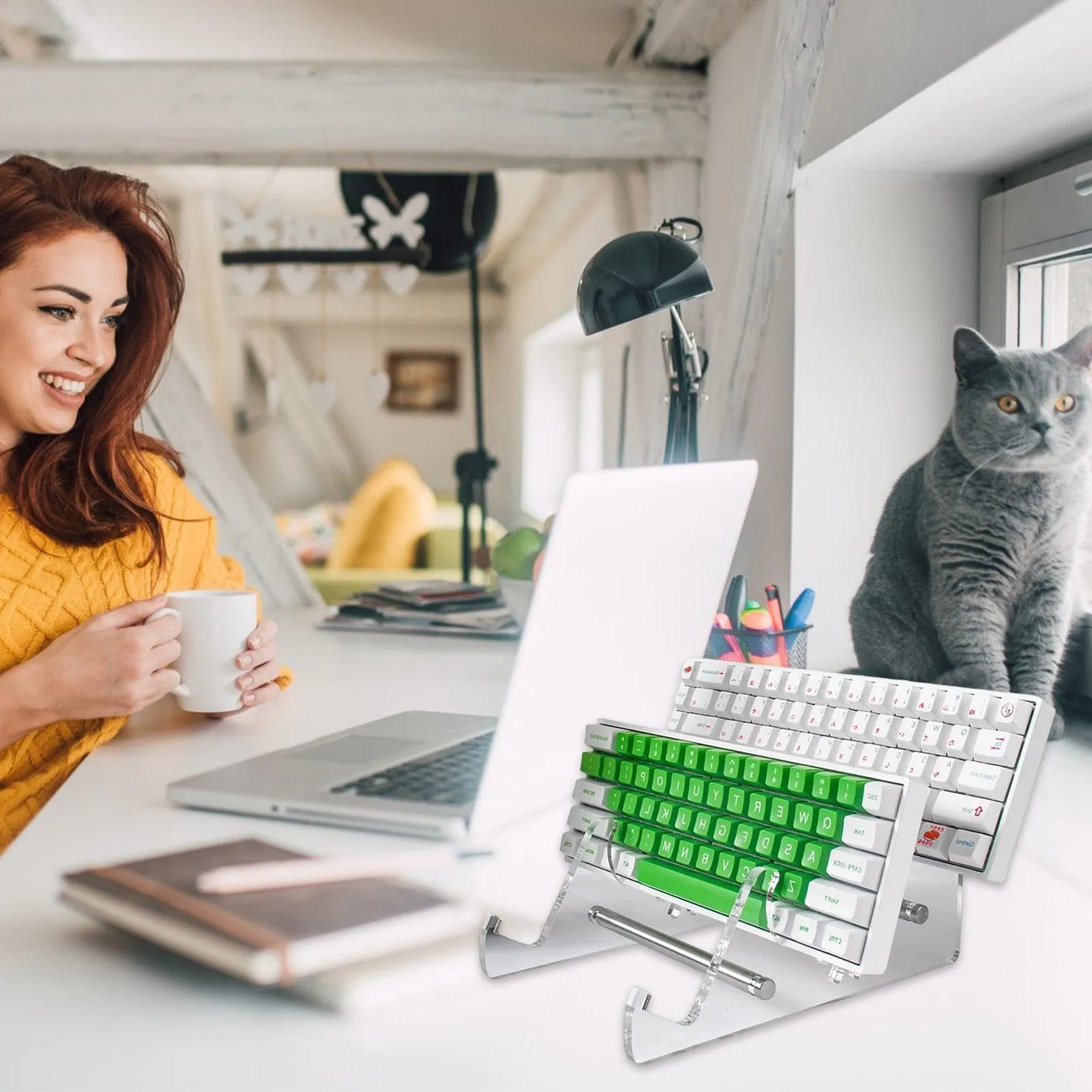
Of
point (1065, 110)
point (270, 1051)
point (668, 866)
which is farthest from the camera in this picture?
point (1065, 110)

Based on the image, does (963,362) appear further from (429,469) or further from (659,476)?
(429,469)

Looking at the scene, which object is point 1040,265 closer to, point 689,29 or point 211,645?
point 689,29

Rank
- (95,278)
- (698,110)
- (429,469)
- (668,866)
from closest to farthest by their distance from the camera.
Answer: (668,866) < (95,278) < (698,110) < (429,469)

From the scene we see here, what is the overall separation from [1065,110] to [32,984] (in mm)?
1147

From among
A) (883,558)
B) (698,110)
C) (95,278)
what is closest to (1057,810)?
(883,558)

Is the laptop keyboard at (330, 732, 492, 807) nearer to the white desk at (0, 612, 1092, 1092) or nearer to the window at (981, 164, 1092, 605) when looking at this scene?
the white desk at (0, 612, 1092, 1092)

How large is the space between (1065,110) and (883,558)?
0.49 meters

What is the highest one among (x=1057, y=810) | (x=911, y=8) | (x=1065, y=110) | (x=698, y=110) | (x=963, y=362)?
(x=698, y=110)

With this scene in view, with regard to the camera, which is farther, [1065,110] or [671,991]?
[1065,110]

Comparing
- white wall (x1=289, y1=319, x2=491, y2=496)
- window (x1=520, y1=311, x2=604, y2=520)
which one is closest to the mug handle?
window (x1=520, y1=311, x2=604, y2=520)

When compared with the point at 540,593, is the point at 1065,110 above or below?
above

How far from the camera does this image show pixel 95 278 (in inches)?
48.9

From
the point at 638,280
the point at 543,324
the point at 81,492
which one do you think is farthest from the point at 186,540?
the point at 543,324

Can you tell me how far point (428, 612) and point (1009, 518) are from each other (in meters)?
0.96
